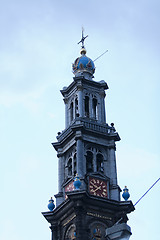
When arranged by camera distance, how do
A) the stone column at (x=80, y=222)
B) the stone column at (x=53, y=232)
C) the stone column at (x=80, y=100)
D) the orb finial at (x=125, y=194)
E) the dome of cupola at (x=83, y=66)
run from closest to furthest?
the stone column at (x=80, y=222) → the stone column at (x=53, y=232) → the orb finial at (x=125, y=194) → the stone column at (x=80, y=100) → the dome of cupola at (x=83, y=66)

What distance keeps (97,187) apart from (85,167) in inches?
105

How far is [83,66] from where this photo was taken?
62.4 metres

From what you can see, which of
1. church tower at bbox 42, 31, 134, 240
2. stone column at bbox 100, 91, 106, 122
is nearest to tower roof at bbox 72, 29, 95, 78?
church tower at bbox 42, 31, 134, 240

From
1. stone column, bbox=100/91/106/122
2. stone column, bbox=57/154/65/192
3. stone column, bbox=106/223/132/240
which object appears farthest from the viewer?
stone column, bbox=100/91/106/122

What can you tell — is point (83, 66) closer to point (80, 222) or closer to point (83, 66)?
point (83, 66)

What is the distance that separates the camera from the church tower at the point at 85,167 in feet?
158

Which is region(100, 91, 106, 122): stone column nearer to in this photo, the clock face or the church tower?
the church tower

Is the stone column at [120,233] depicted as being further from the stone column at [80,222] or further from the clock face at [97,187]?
the clock face at [97,187]

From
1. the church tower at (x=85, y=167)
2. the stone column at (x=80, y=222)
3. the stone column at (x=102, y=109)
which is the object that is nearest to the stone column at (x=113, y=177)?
the church tower at (x=85, y=167)

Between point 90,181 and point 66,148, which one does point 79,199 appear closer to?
point 90,181

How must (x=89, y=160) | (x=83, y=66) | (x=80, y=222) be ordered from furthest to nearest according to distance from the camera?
(x=83, y=66)
(x=89, y=160)
(x=80, y=222)

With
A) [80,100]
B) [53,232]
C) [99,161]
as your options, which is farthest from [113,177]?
[80,100]

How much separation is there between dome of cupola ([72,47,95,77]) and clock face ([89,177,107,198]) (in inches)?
628

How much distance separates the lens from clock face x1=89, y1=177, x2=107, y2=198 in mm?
50203
